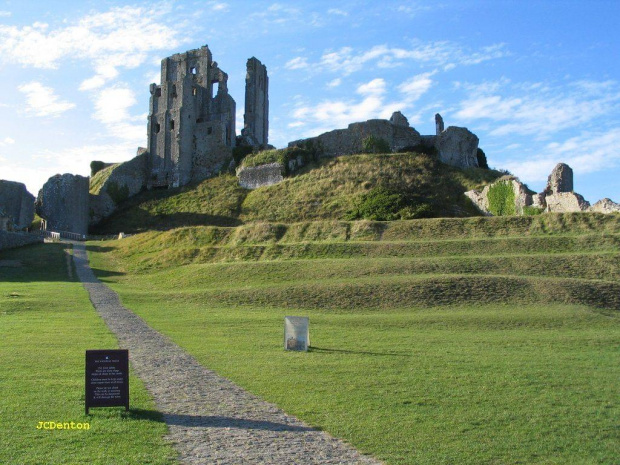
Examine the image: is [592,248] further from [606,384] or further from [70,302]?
[70,302]

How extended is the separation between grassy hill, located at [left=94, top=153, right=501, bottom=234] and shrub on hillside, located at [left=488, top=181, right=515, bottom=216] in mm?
2598

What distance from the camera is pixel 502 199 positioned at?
50.8 m

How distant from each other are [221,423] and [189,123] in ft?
230

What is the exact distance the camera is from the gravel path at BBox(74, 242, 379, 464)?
842 centimetres

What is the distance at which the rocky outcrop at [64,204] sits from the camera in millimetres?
62219

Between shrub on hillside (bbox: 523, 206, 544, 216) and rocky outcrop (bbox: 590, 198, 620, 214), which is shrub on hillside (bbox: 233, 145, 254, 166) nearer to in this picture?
shrub on hillside (bbox: 523, 206, 544, 216)

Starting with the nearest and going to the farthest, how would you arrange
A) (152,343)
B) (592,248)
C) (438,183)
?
(152,343) < (592,248) < (438,183)

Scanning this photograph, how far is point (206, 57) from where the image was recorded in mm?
78812

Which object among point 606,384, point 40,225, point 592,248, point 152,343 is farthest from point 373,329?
point 40,225

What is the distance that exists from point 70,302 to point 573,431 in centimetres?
2137

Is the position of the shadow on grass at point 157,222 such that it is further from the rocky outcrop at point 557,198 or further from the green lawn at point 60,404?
the green lawn at point 60,404

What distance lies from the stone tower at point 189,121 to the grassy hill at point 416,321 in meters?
29.1

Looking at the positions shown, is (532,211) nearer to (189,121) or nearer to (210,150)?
(210,150)

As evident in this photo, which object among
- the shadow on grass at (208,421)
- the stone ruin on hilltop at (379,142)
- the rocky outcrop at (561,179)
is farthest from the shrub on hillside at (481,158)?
the shadow on grass at (208,421)
